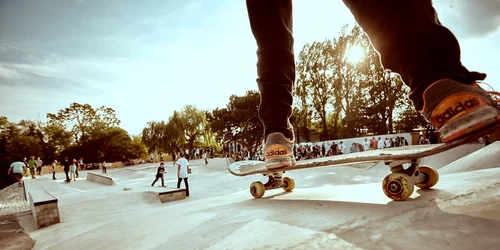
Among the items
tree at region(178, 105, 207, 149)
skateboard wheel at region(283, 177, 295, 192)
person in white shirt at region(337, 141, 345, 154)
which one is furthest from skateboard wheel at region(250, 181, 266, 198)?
tree at region(178, 105, 207, 149)

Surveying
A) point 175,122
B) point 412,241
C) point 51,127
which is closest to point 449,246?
point 412,241

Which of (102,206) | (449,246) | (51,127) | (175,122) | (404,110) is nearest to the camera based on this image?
(449,246)

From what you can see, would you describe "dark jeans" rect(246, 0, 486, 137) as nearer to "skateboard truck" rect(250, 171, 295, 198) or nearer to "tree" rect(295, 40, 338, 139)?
"skateboard truck" rect(250, 171, 295, 198)

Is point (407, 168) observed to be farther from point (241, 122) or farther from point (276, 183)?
point (241, 122)

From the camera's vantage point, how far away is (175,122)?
36.0 metres

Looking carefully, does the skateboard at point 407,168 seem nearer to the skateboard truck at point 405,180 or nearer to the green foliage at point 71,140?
the skateboard truck at point 405,180

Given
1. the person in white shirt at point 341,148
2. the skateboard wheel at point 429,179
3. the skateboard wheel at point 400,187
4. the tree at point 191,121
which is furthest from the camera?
the tree at point 191,121

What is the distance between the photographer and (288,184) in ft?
8.30

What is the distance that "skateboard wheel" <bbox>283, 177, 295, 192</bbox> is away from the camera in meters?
2.51

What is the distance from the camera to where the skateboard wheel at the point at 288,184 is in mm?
2513

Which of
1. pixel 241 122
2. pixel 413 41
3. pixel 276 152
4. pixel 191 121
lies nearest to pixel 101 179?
pixel 276 152

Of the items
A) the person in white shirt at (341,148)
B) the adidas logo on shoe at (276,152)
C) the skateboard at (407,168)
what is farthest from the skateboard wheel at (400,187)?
the person in white shirt at (341,148)

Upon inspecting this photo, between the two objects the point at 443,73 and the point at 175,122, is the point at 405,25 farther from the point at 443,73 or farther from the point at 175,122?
the point at 175,122

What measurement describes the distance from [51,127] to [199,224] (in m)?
60.3
